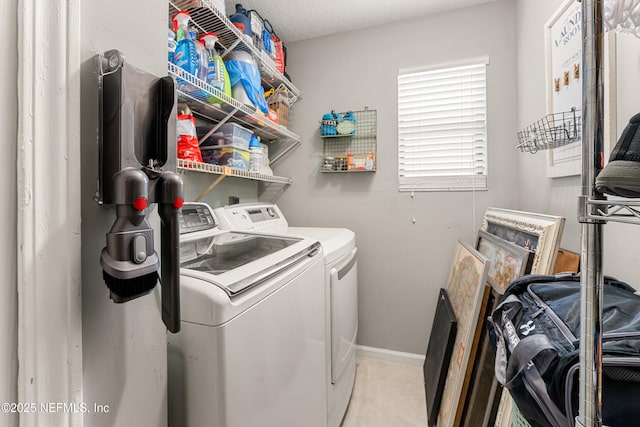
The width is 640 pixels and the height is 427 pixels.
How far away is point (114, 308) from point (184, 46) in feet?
4.03

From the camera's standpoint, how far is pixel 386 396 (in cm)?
189

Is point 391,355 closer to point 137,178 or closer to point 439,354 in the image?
point 439,354

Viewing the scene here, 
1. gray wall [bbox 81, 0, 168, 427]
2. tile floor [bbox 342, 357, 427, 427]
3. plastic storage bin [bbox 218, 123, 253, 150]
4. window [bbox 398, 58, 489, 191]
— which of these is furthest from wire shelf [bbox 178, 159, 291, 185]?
tile floor [bbox 342, 357, 427, 427]

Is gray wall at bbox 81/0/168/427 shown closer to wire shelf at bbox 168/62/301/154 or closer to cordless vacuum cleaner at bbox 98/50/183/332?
cordless vacuum cleaner at bbox 98/50/183/332

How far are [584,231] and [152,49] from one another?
3.17 feet

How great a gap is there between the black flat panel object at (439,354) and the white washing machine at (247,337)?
79 centimetres

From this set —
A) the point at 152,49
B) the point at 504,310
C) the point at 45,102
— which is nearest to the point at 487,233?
the point at 504,310

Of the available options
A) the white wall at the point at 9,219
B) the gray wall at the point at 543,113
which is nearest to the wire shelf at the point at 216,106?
the white wall at the point at 9,219

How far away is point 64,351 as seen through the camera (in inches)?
17.9

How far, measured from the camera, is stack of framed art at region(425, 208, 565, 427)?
123 cm

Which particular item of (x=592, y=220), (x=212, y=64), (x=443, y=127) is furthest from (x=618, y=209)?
(x=443, y=127)

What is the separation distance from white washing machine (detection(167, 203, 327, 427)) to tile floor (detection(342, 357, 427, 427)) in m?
0.64

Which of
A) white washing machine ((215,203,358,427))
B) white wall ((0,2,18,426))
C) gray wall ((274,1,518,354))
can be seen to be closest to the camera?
white wall ((0,2,18,426))

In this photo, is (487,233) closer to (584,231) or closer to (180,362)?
(584,231)
